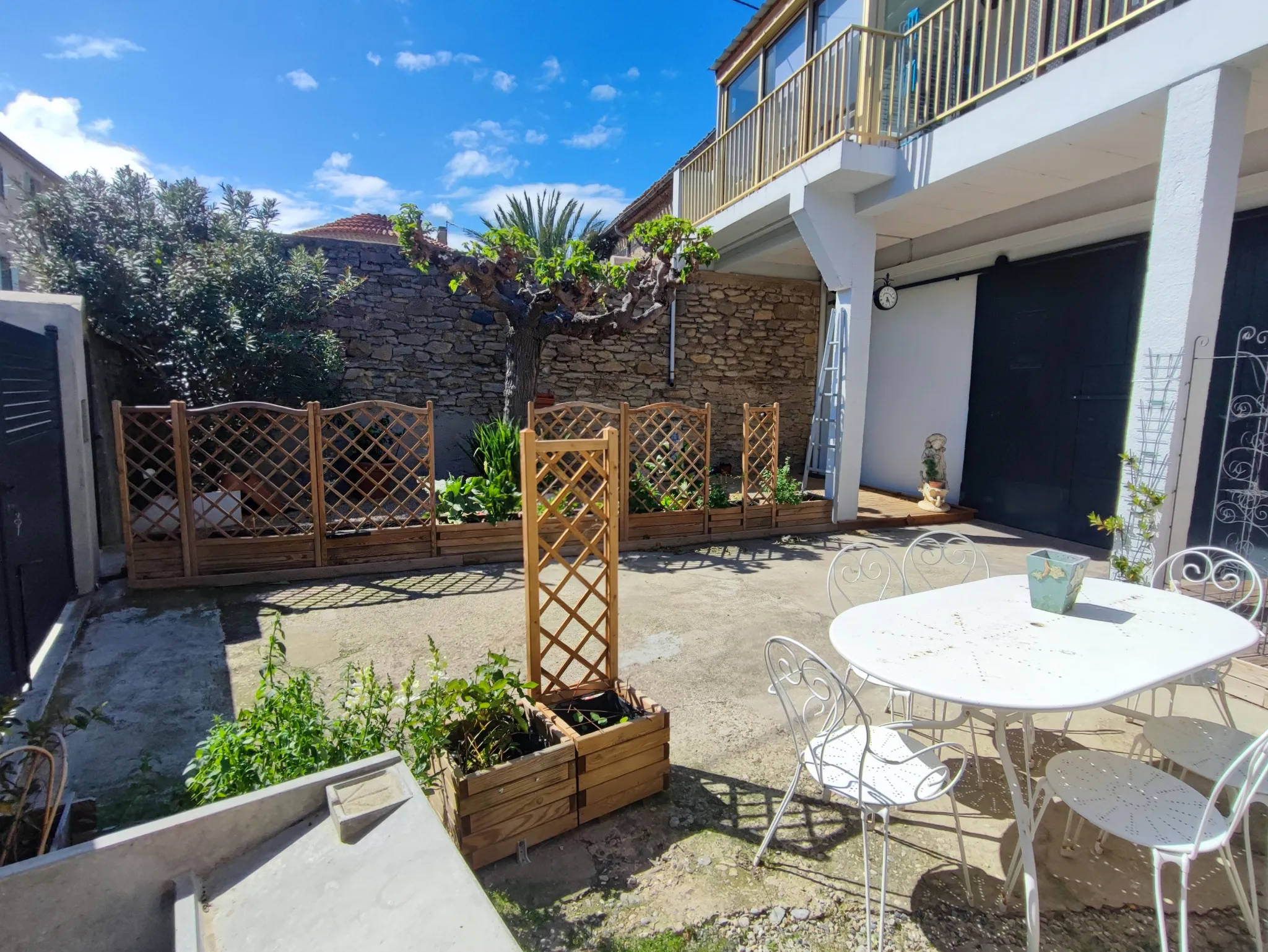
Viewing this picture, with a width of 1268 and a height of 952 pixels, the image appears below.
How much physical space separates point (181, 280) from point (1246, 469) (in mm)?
8430

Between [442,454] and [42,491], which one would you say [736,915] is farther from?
[442,454]

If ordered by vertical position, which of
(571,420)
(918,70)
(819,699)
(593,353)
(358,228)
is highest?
(358,228)

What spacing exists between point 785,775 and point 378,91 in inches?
389

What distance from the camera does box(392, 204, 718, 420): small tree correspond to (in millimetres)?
5656

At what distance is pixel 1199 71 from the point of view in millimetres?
3127

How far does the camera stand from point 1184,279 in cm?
319

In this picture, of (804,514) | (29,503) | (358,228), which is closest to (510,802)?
(29,503)

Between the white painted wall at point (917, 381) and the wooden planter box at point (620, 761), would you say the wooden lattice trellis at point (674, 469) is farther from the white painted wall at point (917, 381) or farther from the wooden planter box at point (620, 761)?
the wooden planter box at point (620, 761)

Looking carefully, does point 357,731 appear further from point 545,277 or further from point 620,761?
point 545,277

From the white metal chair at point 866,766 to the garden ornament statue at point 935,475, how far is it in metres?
5.32

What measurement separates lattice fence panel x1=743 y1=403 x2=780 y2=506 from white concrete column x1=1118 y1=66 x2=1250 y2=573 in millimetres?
2699

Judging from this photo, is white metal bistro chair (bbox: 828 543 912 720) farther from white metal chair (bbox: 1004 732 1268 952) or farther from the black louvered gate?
the black louvered gate

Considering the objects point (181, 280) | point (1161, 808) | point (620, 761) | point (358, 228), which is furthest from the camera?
point (358, 228)

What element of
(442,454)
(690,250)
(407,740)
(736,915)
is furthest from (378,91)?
(736,915)
